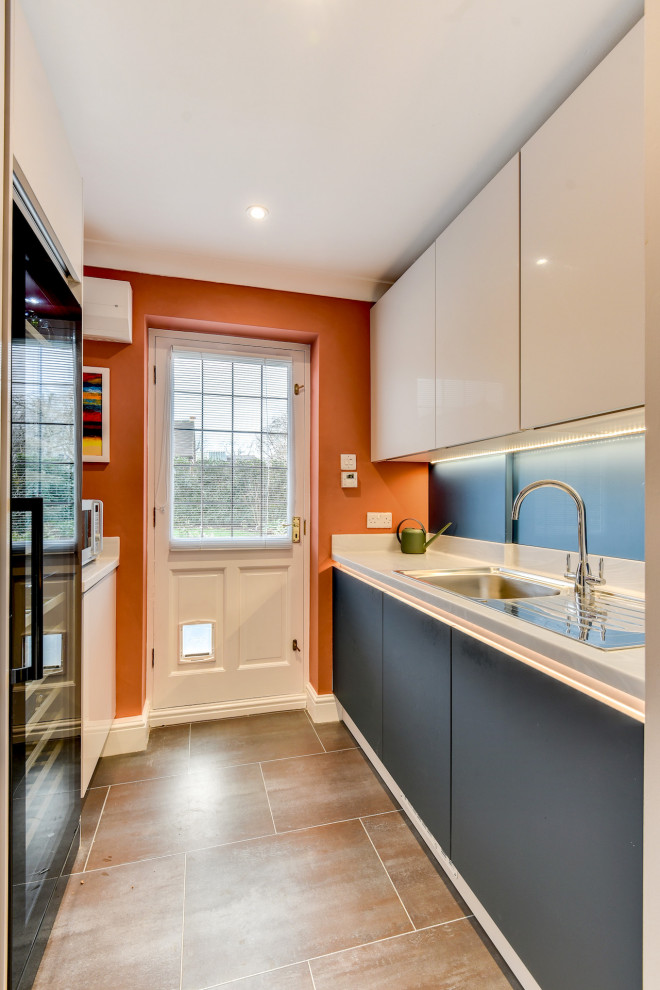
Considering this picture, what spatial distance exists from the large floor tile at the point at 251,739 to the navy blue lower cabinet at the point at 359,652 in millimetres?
269

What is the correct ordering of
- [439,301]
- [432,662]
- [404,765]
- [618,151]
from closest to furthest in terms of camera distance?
[618,151] → [432,662] → [404,765] → [439,301]

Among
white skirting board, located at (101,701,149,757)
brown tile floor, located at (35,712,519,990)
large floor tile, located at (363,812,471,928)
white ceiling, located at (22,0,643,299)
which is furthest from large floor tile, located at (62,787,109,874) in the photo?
white ceiling, located at (22,0,643,299)

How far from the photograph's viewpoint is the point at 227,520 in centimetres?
270

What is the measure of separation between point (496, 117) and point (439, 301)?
23.3 inches

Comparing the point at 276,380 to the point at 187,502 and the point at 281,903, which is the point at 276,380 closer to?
the point at 187,502

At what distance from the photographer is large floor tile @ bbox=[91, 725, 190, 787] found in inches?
82.9

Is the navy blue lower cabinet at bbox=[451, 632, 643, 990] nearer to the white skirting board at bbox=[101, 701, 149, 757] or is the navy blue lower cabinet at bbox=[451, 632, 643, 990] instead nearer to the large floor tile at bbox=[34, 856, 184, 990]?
the large floor tile at bbox=[34, 856, 184, 990]

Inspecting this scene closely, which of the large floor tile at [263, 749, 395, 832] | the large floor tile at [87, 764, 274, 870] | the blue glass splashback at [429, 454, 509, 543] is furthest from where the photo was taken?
the blue glass splashback at [429, 454, 509, 543]

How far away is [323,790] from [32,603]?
1.51 metres

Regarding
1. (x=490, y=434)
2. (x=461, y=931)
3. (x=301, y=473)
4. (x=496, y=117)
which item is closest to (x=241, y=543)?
(x=301, y=473)

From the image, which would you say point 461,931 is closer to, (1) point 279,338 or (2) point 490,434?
(2) point 490,434

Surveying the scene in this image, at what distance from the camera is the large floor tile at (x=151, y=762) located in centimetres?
211

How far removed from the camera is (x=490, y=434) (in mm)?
1592

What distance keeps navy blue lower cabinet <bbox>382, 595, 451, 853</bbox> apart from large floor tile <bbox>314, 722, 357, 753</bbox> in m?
0.48
